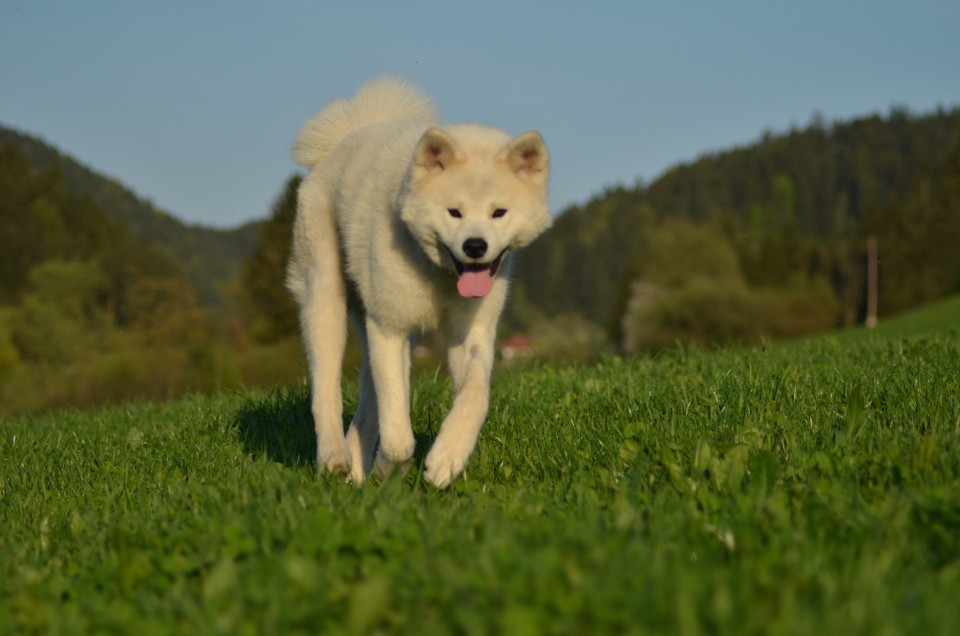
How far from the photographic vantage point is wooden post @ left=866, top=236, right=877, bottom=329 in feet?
241

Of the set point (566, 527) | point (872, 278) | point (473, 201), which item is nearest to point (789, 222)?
point (872, 278)

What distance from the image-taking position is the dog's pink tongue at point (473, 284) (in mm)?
4625

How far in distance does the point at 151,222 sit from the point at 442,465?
569 feet

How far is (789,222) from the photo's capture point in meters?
91.7

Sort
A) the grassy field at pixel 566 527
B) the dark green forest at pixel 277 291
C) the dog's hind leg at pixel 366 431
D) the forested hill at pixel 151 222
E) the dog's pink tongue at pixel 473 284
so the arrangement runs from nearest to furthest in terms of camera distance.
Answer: the grassy field at pixel 566 527 → the dog's pink tongue at pixel 473 284 → the dog's hind leg at pixel 366 431 → the dark green forest at pixel 277 291 → the forested hill at pixel 151 222

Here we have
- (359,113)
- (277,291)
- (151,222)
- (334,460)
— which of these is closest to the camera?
(334,460)

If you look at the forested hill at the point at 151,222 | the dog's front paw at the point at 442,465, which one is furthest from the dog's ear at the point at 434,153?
the forested hill at the point at 151,222

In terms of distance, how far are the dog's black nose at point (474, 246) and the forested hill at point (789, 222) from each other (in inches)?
1848

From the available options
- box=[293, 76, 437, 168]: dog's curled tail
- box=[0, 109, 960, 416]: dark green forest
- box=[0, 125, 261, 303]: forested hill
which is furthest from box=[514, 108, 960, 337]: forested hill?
box=[0, 125, 261, 303]: forested hill

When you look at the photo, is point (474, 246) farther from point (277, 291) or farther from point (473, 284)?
point (277, 291)

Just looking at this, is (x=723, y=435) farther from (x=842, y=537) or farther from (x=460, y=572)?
(x=460, y=572)

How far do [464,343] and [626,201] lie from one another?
15248 centimetres

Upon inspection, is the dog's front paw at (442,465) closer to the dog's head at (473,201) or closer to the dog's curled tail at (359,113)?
the dog's head at (473,201)

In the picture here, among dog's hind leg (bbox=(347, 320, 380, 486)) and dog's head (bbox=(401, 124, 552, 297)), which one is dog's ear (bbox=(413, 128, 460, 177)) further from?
dog's hind leg (bbox=(347, 320, 380, 486))
